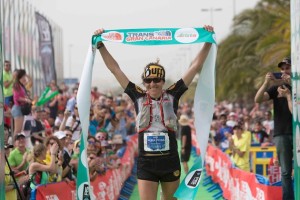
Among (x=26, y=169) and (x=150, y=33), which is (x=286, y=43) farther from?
(x=150, y=33)

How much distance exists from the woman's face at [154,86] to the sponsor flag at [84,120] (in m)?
0.81

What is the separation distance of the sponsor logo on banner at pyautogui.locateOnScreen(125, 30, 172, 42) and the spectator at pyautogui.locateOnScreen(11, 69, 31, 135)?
8.01 m

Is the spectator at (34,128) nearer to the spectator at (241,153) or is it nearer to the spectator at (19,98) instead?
the spectator at (19,98)

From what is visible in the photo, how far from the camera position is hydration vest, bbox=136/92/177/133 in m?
7.72

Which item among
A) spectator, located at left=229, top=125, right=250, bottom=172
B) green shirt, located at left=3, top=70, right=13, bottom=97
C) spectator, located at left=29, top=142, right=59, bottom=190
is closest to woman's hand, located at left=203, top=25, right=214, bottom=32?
spectator, located at left=29, top=142, right=59, bottom=190

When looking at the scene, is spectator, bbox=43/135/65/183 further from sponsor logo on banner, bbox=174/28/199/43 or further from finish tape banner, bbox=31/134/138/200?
sponsor logo on banner, bbox=174/28/199/43

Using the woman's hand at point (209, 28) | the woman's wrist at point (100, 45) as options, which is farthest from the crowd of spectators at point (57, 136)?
the woman's hand at point (209, 28)

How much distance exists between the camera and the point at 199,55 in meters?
8.12

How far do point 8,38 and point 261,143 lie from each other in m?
11.5

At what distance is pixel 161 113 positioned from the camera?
304 inches

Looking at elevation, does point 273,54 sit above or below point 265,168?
above

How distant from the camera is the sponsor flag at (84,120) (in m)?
7.99

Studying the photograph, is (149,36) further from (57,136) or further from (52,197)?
(57,136)

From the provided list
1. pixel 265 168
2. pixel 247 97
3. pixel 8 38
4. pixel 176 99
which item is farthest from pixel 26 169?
pixel 247 97
